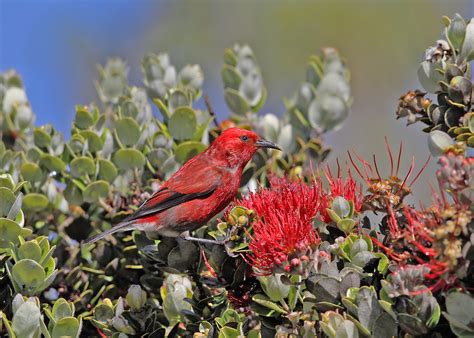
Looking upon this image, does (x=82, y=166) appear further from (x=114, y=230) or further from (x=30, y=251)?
(x=30, y=251)

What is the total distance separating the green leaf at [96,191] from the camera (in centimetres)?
392

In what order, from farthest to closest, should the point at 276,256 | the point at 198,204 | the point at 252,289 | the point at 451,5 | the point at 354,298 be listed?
the point at 451,5 → the point at 198,204 → the point at 252,289 → the point at 276,256 → the point at 354,298

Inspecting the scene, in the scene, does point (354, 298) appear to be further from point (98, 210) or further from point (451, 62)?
point (98, 210)

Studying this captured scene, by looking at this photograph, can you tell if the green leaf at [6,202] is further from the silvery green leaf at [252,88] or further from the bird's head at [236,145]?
the silvery green leaf at [252,88]

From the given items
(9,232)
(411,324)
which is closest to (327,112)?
(9,232)

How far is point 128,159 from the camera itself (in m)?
4.03

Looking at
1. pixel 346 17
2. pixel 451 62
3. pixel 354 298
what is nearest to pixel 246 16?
pixel 346 17

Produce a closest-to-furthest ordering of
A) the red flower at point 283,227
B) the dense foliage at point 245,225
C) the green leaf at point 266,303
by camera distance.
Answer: the dense foliage at point 245,225 < the red flower at point 283,227 < the green leaf at point 266,303

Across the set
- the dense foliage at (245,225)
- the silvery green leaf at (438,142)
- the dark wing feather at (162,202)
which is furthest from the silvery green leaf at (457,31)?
the dark wing feather at (162,202)

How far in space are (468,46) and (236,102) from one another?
182 cm

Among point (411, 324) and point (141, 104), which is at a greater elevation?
point (141, 104)

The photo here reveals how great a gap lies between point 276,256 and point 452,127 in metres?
0.82

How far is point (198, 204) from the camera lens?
4.50 m

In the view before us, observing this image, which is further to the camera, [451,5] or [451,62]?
[451,5]
